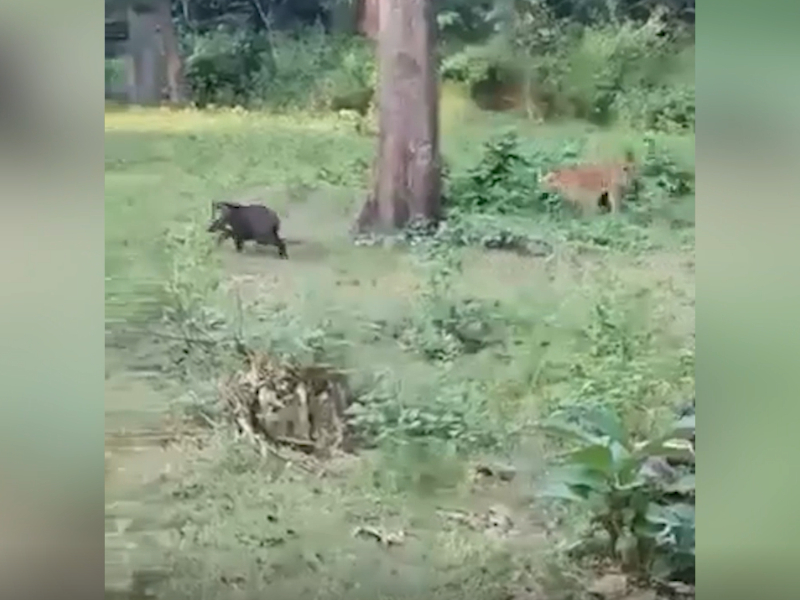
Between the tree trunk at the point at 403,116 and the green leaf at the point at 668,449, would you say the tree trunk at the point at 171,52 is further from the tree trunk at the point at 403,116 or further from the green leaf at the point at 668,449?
the green leaf at the point at 668,449

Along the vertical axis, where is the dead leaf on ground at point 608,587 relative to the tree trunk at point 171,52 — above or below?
below

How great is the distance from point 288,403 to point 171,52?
13.9 inches

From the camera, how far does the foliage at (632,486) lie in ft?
4.44

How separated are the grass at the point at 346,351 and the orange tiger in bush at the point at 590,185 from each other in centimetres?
2

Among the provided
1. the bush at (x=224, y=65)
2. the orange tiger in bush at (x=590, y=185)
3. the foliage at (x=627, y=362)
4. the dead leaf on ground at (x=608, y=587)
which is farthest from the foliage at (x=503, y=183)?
the dead leaf on ground at (x=608, y=587)

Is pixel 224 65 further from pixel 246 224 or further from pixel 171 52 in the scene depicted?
pixel 246 224

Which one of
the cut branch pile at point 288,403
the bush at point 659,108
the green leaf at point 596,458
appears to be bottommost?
the green leaf at point 596,458

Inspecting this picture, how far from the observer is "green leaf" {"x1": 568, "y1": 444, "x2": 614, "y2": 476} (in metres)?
1.35

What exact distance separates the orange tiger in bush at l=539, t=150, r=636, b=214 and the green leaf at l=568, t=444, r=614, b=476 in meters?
0.23

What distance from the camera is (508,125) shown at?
1355mm

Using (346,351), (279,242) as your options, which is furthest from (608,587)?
(279,242)

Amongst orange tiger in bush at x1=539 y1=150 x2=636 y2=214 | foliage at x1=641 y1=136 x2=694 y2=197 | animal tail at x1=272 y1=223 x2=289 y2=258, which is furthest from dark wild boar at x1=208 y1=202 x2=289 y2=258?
foliage at x1=641 y1=136 x2=694 y2=197

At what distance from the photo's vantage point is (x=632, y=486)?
4.45ft

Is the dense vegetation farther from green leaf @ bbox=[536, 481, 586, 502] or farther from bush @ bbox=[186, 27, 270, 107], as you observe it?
green leaf @ bbox=[536, 481, 586, 502]
